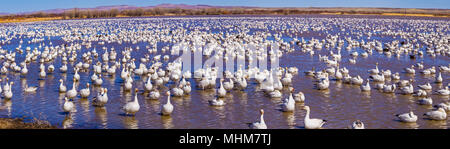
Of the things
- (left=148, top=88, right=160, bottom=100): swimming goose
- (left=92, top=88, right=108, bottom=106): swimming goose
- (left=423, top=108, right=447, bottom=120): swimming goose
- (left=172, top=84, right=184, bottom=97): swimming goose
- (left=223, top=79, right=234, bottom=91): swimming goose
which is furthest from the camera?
(left=223, top=79, right=234, bottom=91): swimming goose

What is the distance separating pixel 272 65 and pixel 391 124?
1584cm

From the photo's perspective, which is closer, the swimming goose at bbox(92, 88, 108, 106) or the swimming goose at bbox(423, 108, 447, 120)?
the swimming goose at bbox(423, 108, 447, 120)

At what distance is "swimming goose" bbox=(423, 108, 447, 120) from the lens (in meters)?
16.2

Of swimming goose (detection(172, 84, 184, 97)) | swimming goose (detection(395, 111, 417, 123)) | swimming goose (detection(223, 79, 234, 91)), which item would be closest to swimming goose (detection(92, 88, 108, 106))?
swimming goose (detection(172, 84, 184, 97))

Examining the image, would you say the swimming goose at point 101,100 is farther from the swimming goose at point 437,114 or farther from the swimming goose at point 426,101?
the swimming goose at point 426,101

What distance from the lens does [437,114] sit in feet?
53.2

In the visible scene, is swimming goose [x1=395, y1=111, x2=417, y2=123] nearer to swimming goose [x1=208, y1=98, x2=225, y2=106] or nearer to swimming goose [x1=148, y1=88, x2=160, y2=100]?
swimming goose [x1=208, y1=98, x2=225, y2=106]

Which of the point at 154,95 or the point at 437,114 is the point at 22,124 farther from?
the point at 437,114

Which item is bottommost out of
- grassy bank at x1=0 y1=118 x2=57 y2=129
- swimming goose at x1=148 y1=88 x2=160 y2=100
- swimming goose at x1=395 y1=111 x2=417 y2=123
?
swimming goose at x1=395 y1=111 x2=417 y2=123

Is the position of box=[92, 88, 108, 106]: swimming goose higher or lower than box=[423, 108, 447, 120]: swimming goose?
higher
